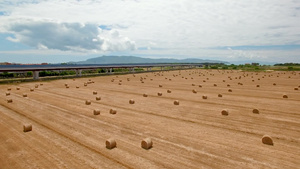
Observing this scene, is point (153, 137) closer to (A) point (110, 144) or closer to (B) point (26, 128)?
(A) point (110, 144)

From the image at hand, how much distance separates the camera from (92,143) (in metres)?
8.84

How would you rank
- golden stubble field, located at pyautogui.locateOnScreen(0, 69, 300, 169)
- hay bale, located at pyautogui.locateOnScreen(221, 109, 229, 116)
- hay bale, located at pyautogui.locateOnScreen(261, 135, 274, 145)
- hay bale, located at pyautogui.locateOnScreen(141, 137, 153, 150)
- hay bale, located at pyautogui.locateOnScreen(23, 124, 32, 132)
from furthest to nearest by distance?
hay bale, located at pyautogui.locateOnScreen(221, 109, 229, 116), hay bale, located at pyautogui.locateOnScreen(23, 124, 32, 132), hay bale, located at pyautogui.locateOnScreen(261, 135, 274, 145), hay bale, located at pyautogui.locateOnScreen(141, 137, 153, 150), golden stubble field, located at pyautogui.locateOnScreen(0, 69, 300, 169)

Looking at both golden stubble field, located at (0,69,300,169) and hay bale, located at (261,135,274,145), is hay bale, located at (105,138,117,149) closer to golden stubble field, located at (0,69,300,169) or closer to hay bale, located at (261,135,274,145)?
golden stubble field, located at (0,69,300,169)

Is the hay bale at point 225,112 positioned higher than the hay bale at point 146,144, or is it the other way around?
the hay bale at point 225,112

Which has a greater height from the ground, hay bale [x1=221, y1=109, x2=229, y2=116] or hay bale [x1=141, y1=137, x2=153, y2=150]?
hay bale [x1=221, y1=109, x2=229, y2=116]

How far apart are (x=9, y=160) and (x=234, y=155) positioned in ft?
29.1

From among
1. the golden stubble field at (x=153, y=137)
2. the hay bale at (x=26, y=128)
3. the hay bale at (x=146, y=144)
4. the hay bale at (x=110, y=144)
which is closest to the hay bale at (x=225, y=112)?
the golden stubble field at (x=153, y=137)

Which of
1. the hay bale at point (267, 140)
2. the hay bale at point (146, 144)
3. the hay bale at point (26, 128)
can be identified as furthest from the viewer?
the hay bale at point (26, 128)

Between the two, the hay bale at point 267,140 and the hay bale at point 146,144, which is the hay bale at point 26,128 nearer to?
the hay bale at point 146,144

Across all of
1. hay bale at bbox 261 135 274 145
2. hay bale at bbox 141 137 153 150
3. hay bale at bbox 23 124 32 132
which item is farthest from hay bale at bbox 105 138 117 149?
hay bale at bbox 261 135 274 145

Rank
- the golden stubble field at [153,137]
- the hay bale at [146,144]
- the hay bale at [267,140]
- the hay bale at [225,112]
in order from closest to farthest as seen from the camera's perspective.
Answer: the golden stubble field at [153,137] < the hay bale at [146,144] < the hay bale at [267,140] < the hay bale at [225,112]

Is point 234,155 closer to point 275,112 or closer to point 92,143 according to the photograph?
point 92,143

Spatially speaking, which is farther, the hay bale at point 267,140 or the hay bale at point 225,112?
the hay bale at point 225,112

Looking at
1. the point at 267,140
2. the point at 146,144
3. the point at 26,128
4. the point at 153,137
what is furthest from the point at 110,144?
the point at 267,140
